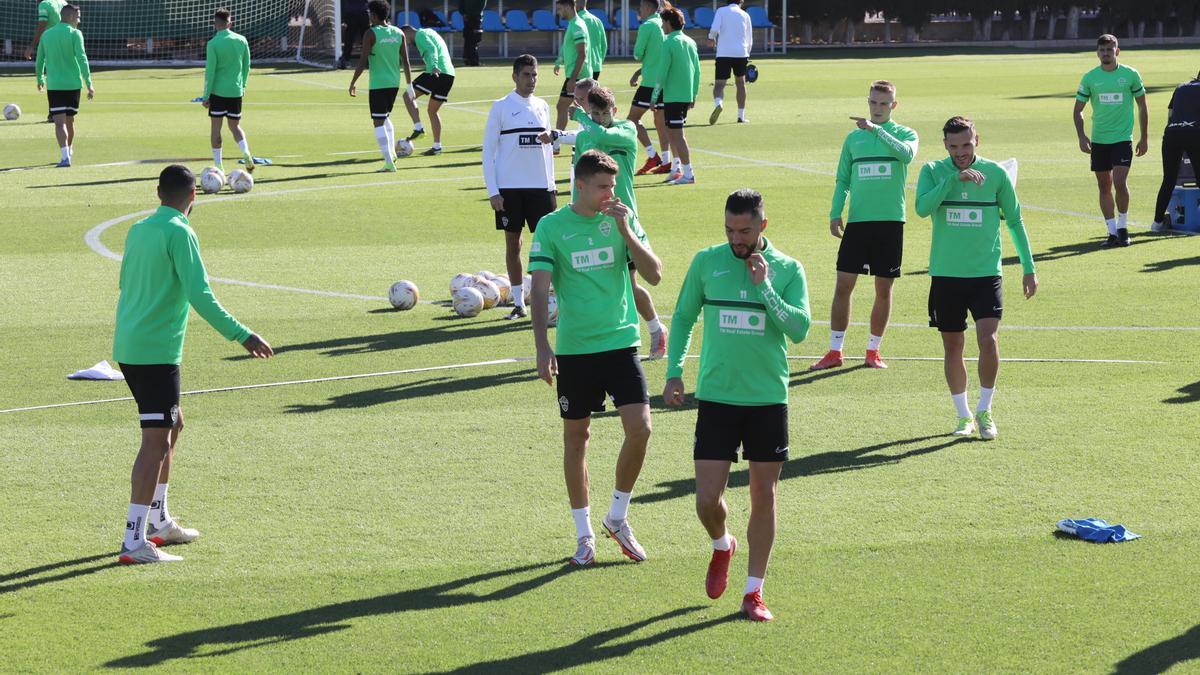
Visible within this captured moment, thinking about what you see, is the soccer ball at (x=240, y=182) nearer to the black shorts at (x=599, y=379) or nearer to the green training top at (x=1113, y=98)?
the green training top at (x=1113, y=98)

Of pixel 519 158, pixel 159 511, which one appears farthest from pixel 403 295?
pixel 159 511

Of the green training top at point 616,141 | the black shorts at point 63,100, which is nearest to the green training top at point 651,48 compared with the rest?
the black shorts at point 63,100

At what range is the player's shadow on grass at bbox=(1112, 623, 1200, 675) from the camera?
6.74 meters

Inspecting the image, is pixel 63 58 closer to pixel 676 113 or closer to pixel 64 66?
pixel 64 66

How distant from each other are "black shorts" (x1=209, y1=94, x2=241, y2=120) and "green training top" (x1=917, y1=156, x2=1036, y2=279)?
16.8 metres

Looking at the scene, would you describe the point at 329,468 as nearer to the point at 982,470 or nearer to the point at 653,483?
Result: the point at 653,483

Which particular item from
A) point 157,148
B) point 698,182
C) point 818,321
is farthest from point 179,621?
point 157,148

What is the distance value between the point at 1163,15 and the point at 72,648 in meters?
66.9

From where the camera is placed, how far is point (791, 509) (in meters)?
9.13

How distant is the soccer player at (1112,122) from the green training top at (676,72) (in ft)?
22.3

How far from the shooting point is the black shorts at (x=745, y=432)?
7332 millimetres

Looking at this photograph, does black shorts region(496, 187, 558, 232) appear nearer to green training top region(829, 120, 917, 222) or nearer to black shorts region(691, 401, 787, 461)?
green training top region(829, 120, 917, 222)

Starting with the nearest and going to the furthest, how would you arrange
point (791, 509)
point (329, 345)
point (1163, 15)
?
point (791, 509) → point (329, 345) → point (1163, 15)

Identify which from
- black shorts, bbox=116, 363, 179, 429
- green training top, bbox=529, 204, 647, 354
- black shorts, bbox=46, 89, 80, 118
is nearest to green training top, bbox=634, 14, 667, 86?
black shorts, bbox=46, 89, 80, 118
